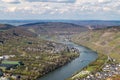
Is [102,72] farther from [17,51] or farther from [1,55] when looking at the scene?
[17,51]

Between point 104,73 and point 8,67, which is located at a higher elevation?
point 104,73

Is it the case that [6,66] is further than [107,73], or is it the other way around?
[6,66]

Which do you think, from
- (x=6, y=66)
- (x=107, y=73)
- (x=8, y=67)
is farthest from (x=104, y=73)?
(x=6, y=66)

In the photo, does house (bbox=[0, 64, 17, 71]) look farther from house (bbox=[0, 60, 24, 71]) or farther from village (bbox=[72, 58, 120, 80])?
village (bbox=[72, 58, 120, 80])

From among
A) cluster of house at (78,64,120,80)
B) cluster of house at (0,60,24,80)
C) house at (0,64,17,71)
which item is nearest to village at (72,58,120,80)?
cluster of house at (78,64,120,80)

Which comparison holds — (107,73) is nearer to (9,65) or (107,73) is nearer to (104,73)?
(104,73)

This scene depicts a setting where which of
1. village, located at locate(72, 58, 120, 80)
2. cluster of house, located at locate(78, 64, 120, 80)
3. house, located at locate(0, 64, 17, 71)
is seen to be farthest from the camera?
house, located at locate(0, 64, 17, 71)

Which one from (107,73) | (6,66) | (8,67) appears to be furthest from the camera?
(6,66)

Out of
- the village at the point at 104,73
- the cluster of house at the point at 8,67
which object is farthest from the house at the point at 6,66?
the village at the point at 104,73

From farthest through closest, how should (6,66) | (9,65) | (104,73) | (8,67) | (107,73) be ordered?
1. (9,65)
2. (6,66)
3. (8,67)
4. (107,73)
5. (104,73)

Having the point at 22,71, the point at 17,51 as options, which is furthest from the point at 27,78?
the point at 17,51
